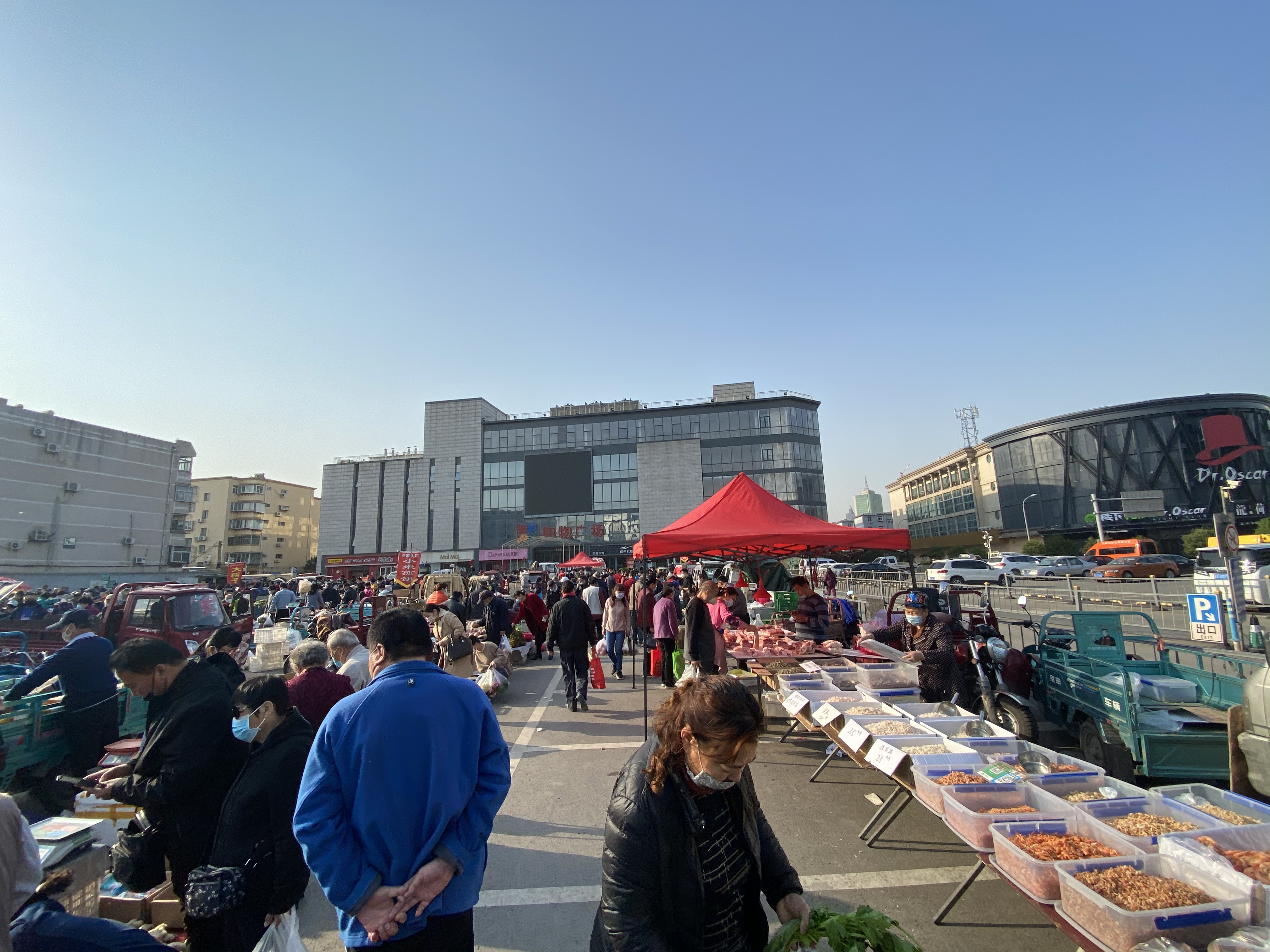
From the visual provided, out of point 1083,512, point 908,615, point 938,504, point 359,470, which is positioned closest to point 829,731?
point 908,615

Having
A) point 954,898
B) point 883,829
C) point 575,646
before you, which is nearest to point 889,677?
point 883,829

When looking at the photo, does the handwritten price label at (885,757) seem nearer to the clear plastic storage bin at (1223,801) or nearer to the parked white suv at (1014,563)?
the clear plastic storage bin at (1223,801)

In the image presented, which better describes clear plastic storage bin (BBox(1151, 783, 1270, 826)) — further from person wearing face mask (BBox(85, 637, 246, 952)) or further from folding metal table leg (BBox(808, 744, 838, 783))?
person wearing face mask (BBox(85, 637, 246, 952))

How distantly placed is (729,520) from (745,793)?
848cm

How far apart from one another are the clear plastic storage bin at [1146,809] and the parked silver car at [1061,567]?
124ft

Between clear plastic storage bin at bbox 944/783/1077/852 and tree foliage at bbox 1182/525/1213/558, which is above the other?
tree foliage at bbox 1182/525/1213/558

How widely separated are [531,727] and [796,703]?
14.4ft

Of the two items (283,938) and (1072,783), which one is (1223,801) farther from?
(283,938)

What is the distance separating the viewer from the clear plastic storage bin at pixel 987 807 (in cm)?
302

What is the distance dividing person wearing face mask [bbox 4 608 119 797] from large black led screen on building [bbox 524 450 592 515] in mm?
58271

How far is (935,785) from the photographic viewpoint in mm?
3467

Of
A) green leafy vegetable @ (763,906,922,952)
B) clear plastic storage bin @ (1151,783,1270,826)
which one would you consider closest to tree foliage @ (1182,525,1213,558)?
clear plastic storage bin @ (1151,783,1270,826)

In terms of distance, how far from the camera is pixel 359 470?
7175cm

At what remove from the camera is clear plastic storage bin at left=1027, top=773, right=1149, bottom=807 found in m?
3.41
